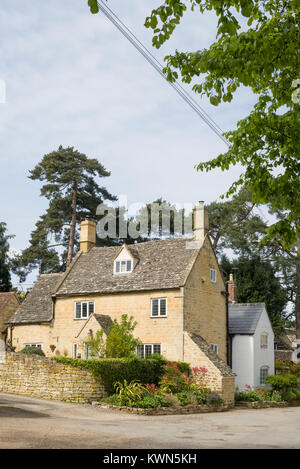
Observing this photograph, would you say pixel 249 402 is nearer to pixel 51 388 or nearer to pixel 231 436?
pixel 51 388

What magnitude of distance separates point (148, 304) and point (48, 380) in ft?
31.2

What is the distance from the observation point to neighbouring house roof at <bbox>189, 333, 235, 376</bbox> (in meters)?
28.9

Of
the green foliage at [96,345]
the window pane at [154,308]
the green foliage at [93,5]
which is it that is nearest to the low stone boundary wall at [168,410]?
the green foliage at [96,345]

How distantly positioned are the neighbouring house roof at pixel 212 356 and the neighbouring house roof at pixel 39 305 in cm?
1130

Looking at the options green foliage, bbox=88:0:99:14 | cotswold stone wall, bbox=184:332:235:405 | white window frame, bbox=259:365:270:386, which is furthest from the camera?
white window frame, bbox=259:365:270:386

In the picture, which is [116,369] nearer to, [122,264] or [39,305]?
[122,264]

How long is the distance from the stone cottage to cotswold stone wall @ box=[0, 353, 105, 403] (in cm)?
573

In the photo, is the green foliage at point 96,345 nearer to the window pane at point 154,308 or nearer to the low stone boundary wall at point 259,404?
the window pane at point 154,308

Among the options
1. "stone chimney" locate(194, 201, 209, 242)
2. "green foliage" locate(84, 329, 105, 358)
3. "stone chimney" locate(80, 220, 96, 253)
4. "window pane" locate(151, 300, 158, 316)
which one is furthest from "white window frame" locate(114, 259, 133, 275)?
"green foliage" locate(84, 329, 105, 358)

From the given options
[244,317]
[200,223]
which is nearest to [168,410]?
[200,223]

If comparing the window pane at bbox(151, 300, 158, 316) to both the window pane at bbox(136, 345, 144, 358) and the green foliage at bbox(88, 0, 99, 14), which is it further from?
the green foliage at bbox(88, 0, 99, 14)

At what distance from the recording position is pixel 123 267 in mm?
→ 35781

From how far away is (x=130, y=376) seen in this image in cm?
2608

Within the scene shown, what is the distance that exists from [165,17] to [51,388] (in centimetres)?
2011
